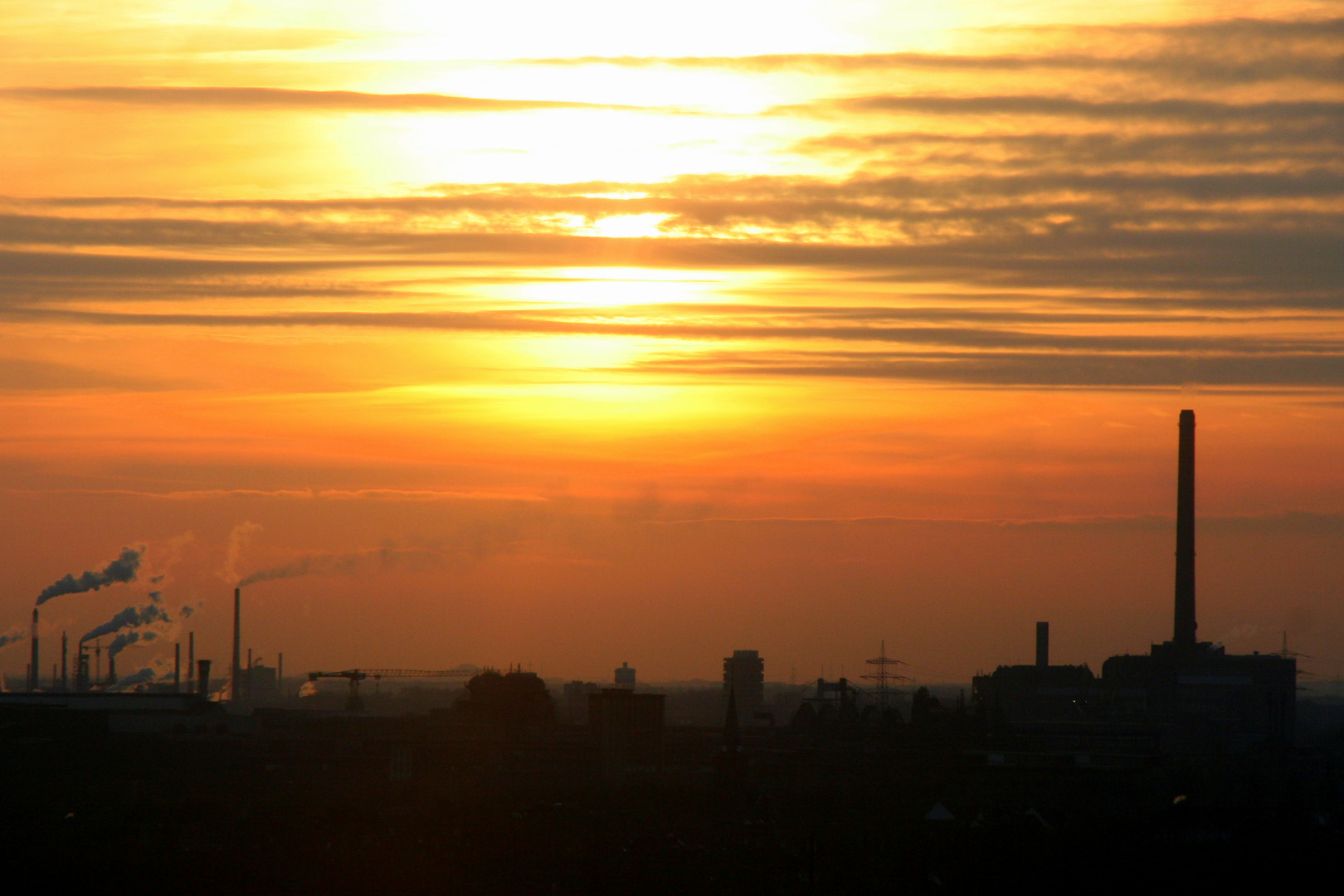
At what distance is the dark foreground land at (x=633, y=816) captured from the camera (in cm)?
5797

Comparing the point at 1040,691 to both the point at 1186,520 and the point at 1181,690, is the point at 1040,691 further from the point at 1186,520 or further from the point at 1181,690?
the point at 1186,520

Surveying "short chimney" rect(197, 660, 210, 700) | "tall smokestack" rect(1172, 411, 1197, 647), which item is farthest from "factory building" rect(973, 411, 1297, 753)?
"short chimney" rect(197, 660, 210, 700)

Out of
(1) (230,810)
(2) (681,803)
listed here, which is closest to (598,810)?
(2) (681,803)

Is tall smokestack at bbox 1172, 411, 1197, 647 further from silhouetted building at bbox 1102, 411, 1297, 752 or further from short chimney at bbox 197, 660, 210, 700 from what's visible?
short chimney at bbox 197, 660, 210, 700

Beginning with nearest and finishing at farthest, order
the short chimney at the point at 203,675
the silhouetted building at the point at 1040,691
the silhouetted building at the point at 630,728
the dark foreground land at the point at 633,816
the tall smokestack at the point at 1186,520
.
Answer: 1. the dark foreground land at the point at 633,816
2. the silhouetted building at the point at 630,728
3. the tall smokestack at the point at 1186,520
4. the short chimney at the point at 203,675
5. the silhouetted building at the point at 1040,691

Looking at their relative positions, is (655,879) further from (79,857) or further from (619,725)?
(619,725)

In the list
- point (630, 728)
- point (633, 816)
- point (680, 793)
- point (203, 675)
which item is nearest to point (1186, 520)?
point (630, 728)

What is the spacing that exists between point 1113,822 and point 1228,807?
642cm

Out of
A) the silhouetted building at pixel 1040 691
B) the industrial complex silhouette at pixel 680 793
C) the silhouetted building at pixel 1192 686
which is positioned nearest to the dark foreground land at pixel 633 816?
the industrial complex silhouette at pixel 680 793

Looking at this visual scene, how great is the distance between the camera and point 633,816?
79125 mm

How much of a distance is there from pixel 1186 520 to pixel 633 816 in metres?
75.4

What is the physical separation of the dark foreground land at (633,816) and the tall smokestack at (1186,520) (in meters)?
19.1

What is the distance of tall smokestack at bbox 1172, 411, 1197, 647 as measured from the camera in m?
137

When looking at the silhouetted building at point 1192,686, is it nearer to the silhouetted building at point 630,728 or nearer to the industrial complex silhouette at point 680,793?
the industrial complex silhouette at point 680,793
